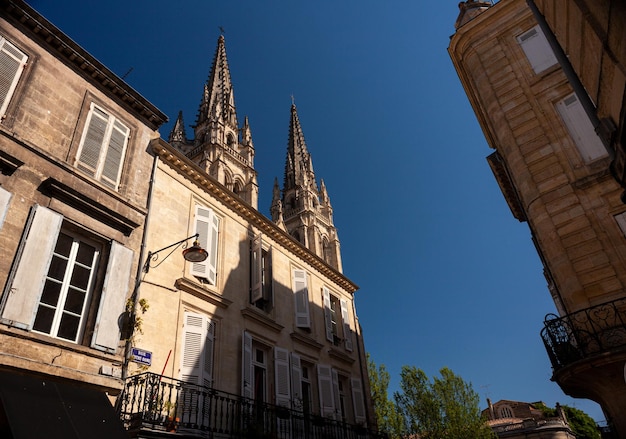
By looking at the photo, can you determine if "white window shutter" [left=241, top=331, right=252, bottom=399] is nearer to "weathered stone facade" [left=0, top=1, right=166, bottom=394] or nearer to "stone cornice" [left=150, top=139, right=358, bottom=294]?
"weathered stone facade" [left=0, top=1, right=166, bottom=394]

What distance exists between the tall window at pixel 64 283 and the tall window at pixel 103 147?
1.49 metres

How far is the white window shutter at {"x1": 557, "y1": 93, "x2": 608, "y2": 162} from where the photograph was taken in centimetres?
982

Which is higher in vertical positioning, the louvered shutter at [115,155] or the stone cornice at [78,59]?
the stone cornice at [78,59]

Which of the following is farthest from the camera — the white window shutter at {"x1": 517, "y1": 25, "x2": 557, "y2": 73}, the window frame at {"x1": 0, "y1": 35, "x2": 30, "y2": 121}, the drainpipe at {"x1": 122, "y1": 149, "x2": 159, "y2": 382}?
the white window shutter at {"x1": 517, "y1": 25, "x2": 557, "y2": 73}

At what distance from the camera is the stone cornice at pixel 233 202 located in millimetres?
10852

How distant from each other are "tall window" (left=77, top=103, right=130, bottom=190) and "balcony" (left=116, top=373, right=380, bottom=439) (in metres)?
4.18

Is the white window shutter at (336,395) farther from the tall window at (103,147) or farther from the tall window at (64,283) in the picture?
the tall window at (103,147)

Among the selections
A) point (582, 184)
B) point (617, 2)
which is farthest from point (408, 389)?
A: point (617, 2)

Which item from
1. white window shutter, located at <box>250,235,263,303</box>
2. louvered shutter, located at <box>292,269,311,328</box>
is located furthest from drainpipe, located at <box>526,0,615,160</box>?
louvered shutter, located at <box>292,269,311,328</box>

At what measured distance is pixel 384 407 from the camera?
30.8 meters

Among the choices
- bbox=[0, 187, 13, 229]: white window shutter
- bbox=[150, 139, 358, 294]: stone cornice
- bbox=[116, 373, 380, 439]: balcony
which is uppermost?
bbox=[150, 139, 358, 294]: stone cornice

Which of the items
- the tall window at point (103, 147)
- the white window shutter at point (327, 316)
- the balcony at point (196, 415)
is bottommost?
the balcony at point (196, 415)

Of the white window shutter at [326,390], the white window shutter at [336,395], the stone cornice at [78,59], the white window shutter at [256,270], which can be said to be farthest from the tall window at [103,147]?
the white window shutter at [336,395]

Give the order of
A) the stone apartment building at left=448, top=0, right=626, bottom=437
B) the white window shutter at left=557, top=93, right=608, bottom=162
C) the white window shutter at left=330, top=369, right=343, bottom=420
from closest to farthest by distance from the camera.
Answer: the stone apartment building at left=448, top=0, right=626, bottom=437 < the white window shutter at left=557, top=93, right=608, bottom=162 < the white window shutter at left=330, top=369, right=343, bottom=420
